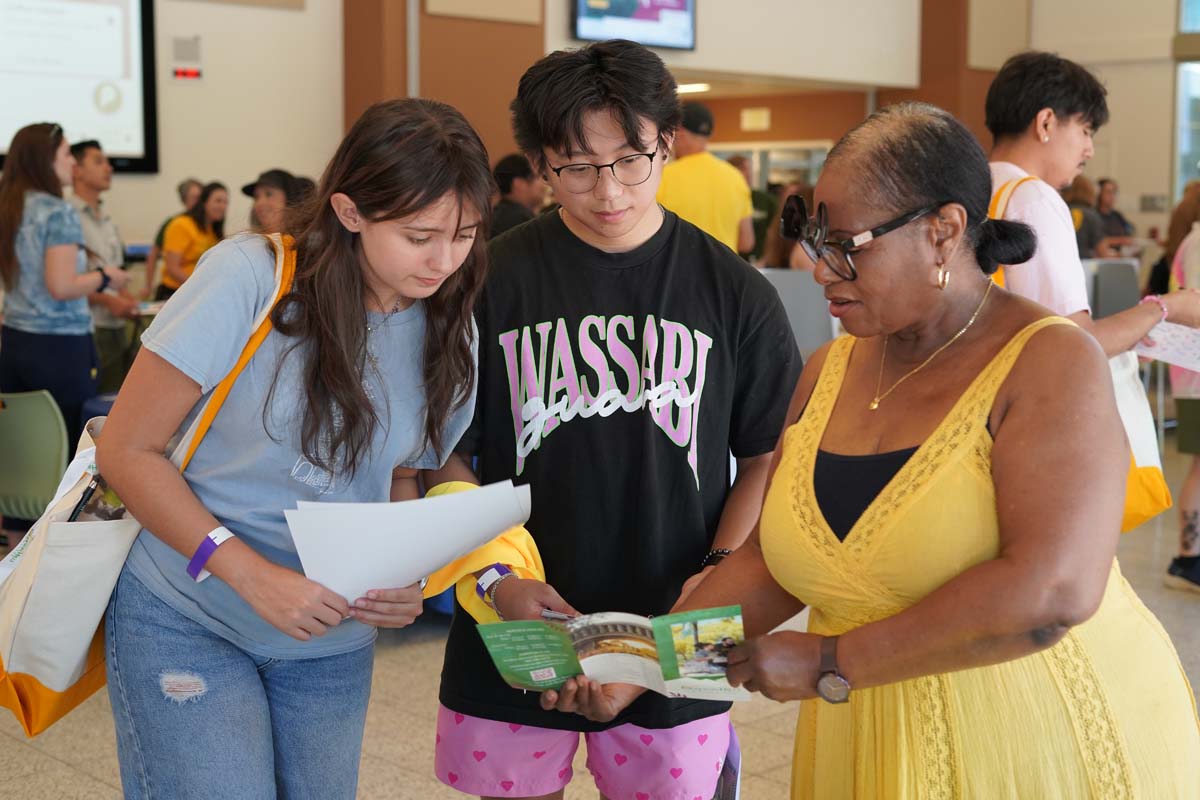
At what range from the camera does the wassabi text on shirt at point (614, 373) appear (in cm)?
196

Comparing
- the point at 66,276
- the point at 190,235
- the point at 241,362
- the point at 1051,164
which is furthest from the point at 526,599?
the point at 190,235

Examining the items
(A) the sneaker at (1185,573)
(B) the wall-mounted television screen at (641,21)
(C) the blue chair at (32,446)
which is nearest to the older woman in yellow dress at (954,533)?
(C) the blue chair at (32,446)

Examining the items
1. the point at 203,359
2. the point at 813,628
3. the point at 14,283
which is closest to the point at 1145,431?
the point at 813,628

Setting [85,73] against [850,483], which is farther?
[85,73]

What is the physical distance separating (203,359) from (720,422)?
80cm

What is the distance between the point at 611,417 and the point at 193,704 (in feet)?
2.36

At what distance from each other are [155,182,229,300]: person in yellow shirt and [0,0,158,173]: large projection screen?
0.99 meters

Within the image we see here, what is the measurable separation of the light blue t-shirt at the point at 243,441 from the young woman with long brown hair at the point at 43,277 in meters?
3.94

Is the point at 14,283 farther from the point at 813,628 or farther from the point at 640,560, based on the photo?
the point at 813,628

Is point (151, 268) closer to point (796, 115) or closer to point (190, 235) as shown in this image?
point (190, 235)

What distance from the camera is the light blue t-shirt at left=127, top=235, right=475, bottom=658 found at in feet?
5.32

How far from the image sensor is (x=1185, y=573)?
5.13 m

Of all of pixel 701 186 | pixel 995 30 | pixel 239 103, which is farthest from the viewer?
pixel 995 30

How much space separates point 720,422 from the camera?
2.03 m
